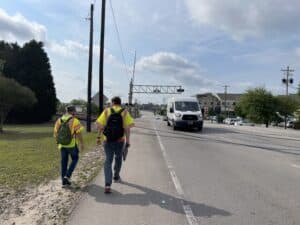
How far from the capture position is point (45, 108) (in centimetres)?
5803

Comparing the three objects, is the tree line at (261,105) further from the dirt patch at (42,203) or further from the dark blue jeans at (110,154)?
the dark blue jeans at (110,154)

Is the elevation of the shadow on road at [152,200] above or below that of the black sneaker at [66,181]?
below

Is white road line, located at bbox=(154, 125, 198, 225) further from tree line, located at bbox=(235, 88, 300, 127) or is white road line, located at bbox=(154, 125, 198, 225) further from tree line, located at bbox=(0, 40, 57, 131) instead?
tree line, located at bbox=(235, 88, 300, 127)

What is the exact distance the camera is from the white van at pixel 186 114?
29281 millimetres

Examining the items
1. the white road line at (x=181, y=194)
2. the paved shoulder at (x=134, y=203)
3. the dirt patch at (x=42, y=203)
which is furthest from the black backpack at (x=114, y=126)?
the white road line at (x=181, y=194)

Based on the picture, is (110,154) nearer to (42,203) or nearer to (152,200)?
(152,200)

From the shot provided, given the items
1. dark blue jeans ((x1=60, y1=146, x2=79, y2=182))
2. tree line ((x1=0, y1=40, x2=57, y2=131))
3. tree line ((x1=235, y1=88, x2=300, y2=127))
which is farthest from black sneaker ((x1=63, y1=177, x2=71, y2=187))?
tree line ((x1=235, y1=88, x2=300, y2=127))

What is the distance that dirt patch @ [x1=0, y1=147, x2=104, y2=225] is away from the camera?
241 inches

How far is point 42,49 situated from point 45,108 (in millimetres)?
8988

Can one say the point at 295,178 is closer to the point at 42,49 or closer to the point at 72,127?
the point at 72,127

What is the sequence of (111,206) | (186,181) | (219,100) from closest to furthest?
(111,206) → (186,181) → (219,100)

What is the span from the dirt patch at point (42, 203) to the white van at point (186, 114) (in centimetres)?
1993

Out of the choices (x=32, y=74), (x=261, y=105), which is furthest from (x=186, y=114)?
(x=261, y=105)

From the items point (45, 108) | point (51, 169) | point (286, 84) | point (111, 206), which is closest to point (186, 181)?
point (111, 206)
